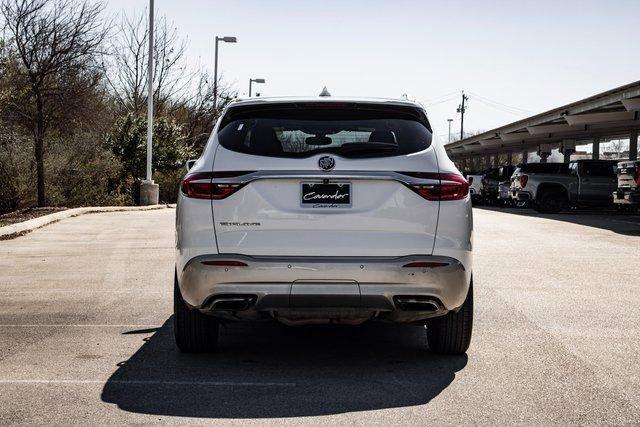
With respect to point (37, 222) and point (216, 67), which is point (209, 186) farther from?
point (216, 67)

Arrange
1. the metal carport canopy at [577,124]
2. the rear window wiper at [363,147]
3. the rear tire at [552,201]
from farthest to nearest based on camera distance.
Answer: the metal carport canopy at [577,124] < the rear tire at [552,201] < the rear window wiper at [363,147]

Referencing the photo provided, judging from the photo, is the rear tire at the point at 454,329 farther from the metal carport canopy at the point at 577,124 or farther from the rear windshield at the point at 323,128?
the metal carport canopy at the point at 577,124

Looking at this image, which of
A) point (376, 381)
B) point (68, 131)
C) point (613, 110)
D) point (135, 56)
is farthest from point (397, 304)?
point (135, 56)

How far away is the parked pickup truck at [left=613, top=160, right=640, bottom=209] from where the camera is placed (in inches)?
933

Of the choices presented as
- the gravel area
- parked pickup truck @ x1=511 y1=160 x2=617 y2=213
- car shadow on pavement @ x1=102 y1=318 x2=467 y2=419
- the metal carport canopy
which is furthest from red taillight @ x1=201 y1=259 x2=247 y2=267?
parked pickup truck @ x1=511 y1=160 x2=617 y2=213

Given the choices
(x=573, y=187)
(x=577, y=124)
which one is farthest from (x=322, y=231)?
(x=577, y=124)

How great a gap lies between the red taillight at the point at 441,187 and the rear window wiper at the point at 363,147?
0.22 metres

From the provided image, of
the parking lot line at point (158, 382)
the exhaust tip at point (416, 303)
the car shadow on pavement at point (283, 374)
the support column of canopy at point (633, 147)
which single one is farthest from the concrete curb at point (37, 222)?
the support column of canopy at point (633, 147)

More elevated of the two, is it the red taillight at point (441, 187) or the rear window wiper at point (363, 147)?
the rear window wiper at point (363, 147)

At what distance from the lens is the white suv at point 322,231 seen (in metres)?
5.57

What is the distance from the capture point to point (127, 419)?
4738mm

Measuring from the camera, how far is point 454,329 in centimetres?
632

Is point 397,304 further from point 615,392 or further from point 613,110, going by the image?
point 613,110

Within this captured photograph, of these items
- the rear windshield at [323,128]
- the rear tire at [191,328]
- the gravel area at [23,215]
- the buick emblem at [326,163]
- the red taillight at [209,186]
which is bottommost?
the gravel area at [23,215]
